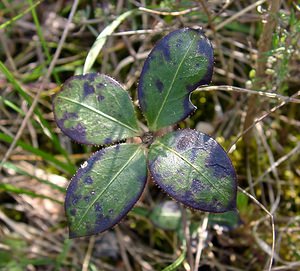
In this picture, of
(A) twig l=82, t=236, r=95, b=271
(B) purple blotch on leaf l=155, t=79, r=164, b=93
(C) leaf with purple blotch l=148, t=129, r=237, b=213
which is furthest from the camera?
(A) twig l=82, t=236, r=95, b=271

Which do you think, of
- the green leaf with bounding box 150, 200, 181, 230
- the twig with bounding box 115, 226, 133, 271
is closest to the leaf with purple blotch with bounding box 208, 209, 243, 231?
the green leaf with bounding box 150, 200, 181, 230

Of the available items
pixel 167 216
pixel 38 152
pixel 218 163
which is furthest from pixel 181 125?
pixel 218 163

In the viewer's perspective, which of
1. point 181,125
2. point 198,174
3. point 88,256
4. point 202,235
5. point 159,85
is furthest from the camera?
point 181,125

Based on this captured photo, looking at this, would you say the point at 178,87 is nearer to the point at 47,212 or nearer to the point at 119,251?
the point at 119,251

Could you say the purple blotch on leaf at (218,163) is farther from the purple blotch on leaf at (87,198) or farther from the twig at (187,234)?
the twig at (187,234)

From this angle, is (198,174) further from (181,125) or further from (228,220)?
(181,125)

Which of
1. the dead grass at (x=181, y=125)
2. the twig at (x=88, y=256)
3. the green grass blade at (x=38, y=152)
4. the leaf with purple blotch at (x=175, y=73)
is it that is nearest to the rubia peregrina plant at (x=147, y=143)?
the leaf with purple blotch at (x=175, y=73)

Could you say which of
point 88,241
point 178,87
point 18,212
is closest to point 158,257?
point 88,241

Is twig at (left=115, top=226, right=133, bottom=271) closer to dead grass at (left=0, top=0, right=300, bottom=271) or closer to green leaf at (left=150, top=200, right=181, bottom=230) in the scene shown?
dead grass at (left=0, top=0, right=300, bottom=271)
